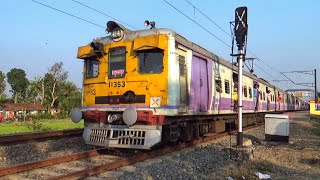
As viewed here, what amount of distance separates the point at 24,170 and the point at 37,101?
273 ft

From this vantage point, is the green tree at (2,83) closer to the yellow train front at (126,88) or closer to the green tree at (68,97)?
the green tree at (68,97)

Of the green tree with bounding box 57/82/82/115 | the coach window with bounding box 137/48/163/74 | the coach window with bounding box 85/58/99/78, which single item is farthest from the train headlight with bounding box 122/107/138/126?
the green tree with bounding box 57/82/82/115

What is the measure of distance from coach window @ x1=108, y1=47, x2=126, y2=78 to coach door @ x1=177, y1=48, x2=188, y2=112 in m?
1.60

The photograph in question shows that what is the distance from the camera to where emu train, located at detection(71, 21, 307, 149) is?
9797 millimetres

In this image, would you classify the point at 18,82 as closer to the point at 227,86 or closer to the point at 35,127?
the point at 35,127

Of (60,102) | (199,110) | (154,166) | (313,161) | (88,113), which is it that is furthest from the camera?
(60,102)

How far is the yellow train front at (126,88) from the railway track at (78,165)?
0.45 m

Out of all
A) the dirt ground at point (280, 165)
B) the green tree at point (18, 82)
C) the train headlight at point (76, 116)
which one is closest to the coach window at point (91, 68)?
the train headlight at point (76, 116)

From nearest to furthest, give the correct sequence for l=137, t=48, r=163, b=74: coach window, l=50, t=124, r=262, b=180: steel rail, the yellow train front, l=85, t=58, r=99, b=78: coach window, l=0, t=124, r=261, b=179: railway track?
l=50, t=124, r=262, b=180: steel rail → l=0, t=124, r=261, b=179: railway track → the yellow train front → l=137, t=48, r=163, b=74: coach window → l=85, t=58, r=99, b=78: coach window

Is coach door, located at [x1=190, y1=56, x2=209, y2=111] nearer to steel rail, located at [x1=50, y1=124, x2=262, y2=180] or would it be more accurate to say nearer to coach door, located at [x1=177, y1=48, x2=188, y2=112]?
coach door, located at [x1=177, y1=48, x2=188, y2=112]

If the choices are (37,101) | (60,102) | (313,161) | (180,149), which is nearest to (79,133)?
(180,149)

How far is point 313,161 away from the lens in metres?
9.54

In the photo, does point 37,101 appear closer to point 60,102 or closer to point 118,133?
point 60,102

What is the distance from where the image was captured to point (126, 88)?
33.8 feet
